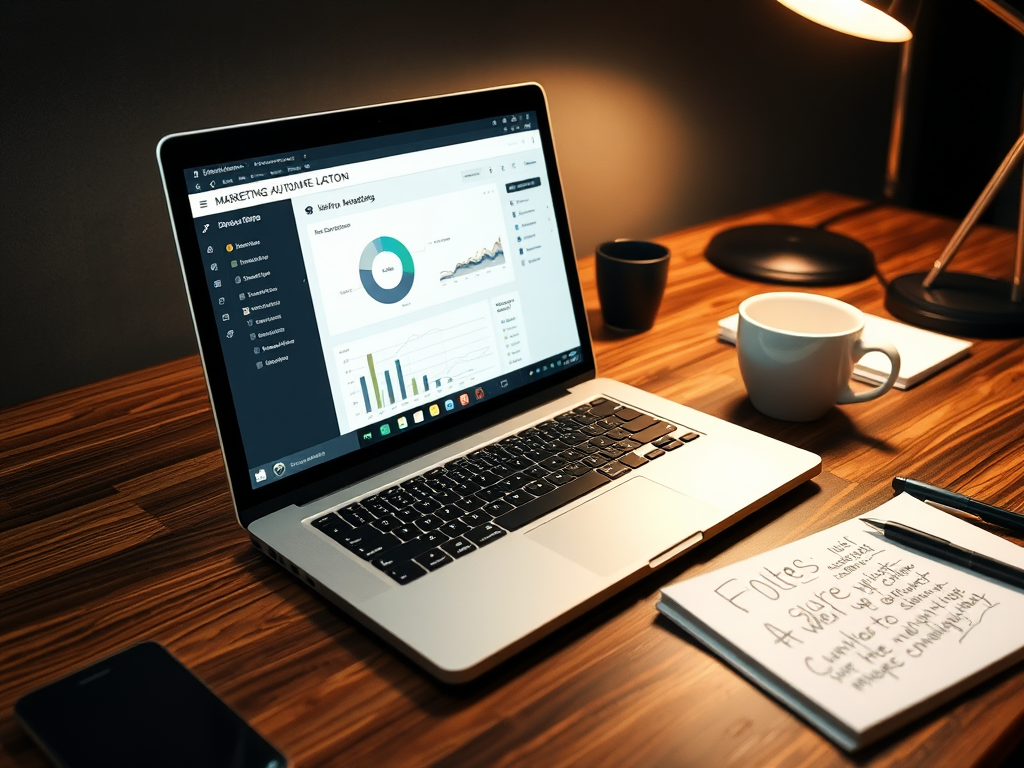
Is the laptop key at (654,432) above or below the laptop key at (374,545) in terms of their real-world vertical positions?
below

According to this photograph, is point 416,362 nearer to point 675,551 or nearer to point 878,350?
point 675,551

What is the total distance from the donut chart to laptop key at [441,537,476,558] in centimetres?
24

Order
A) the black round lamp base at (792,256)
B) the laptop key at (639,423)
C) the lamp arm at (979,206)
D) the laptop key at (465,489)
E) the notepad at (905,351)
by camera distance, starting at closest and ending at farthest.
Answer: the laptop key at (465,489)
the laptop key at (639,423)
the notepad at (905,351)
the lamp arm at (979,206)
the black round lamp base at (792,256)

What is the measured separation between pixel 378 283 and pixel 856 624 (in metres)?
0.47

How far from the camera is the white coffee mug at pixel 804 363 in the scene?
88 cm

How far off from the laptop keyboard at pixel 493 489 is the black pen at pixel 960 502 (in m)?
0.19

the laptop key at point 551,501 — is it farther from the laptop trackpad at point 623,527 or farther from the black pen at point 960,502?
the black pen at point 960,502

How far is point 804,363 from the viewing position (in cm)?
89

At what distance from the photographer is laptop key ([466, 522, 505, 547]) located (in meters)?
0.69

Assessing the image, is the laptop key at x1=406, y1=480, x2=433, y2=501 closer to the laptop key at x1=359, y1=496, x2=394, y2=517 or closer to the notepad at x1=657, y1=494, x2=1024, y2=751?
the laptop key at x1=359, y1=496, x2=394, y2=517

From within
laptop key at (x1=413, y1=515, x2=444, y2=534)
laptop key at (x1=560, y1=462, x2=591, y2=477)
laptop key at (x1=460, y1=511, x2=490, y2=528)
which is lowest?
laptop key at (x1=560, y1=462, x2=591, y2=477)

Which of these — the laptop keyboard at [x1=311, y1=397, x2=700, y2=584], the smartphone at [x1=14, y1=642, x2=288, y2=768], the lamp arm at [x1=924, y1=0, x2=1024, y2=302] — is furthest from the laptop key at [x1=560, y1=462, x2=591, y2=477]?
the lamp arm at [x1=924, y1=0, x2=1024, y2=302]

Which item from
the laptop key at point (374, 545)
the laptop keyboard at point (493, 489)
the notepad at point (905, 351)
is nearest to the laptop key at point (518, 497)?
the laptop keyboard at point (493, 489)

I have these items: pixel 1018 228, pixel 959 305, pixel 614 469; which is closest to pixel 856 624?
pixel 614 469
